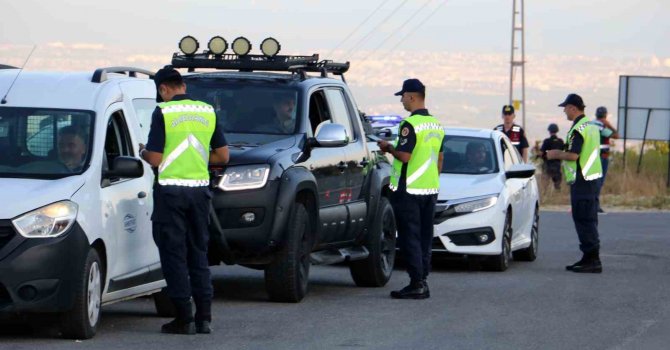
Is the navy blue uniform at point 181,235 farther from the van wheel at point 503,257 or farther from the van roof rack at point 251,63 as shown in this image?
the van wheel at point 503,257

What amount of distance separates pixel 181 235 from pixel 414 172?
364 centimetres

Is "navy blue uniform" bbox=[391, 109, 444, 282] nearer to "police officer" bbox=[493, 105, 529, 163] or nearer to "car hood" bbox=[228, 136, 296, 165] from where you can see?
"car hood" bbox=[228, 136, 296, 165]

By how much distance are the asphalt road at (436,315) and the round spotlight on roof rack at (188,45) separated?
216 centimetres

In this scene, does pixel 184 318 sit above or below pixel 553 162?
above

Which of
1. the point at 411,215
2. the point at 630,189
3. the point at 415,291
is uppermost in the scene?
the point at 411,215

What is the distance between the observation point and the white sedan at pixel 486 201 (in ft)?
54.2

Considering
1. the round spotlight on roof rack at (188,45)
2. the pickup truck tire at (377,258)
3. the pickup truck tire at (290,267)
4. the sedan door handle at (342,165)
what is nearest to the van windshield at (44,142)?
the pickup truck tire at (290,267)

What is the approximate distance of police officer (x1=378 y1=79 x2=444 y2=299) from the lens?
13680 millimetres

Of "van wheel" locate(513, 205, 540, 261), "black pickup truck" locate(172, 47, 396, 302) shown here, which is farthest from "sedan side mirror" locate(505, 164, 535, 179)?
"black pickup truck" locate(172, 47, 396, 302)

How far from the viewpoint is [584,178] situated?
16.9 meters

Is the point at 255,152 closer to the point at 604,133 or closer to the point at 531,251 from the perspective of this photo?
the point at 531,251

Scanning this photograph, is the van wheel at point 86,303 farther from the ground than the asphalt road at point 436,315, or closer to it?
farther from the ground

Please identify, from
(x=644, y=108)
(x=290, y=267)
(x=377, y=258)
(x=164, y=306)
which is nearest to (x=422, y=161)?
(x=377, y=258)

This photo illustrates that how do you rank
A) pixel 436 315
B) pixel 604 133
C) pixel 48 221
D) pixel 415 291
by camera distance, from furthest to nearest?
pixel 604 133 < pixel 415 291 < pixel 436 315 < pixel 48 221
